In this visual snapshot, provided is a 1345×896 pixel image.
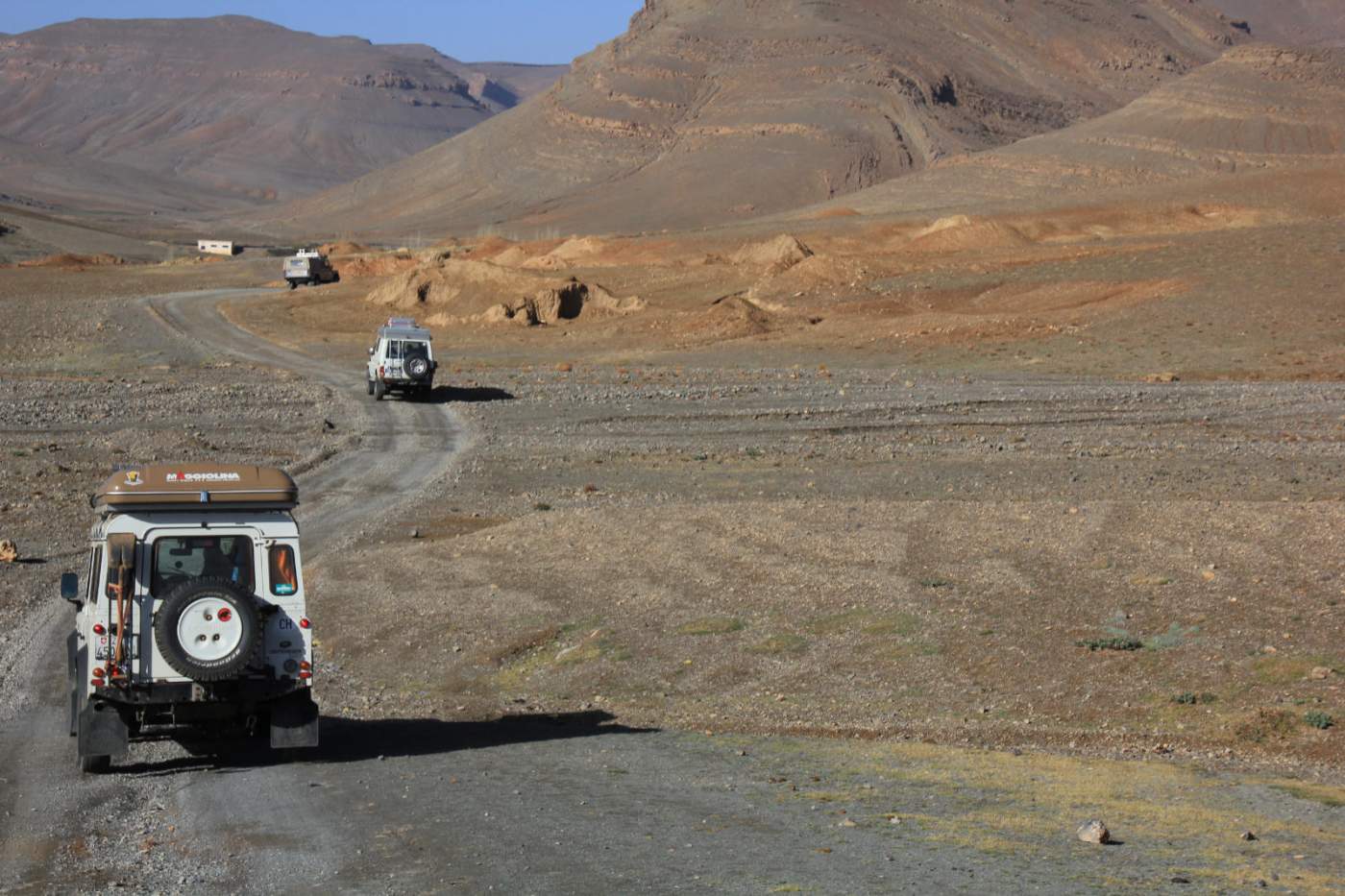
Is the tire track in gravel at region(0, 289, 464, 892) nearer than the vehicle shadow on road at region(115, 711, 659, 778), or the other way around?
the tire track in gravel at region(0, 289, 464, 892)

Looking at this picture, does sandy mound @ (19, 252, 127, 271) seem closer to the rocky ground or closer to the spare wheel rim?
the rocky ground

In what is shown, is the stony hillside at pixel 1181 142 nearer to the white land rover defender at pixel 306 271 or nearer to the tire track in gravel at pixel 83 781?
the white land rover defender at pixel 306 271

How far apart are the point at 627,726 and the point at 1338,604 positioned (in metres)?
8.67

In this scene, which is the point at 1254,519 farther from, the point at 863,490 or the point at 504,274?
the point at 504,274

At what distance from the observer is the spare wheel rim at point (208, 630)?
11.6 metres

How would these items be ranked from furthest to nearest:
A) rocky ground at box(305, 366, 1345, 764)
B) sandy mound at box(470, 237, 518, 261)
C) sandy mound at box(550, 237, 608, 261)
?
1. sandy mound at box(470, 237, 518, 261)
2. sandy mound at box(550, 237, 608, 261)
3. rocky ground at box(305, 366, 1345, 764)

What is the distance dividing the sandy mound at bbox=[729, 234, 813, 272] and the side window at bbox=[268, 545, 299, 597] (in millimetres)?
67879

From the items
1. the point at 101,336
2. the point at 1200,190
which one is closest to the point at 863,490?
the point at 101,336

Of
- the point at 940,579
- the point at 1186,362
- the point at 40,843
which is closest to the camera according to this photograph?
the point at 40,843

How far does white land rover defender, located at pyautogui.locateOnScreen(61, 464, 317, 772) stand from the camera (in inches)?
458

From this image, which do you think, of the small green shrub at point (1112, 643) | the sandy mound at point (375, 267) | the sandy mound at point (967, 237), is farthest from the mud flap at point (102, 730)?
the sandy mound at point (375, 267)

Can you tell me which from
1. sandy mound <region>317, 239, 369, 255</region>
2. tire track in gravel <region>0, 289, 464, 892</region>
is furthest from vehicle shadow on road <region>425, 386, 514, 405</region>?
sandy mound <region>317, 239, 369, 255</region>

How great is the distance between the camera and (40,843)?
1044cm

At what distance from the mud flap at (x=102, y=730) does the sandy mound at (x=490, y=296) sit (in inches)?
2209
